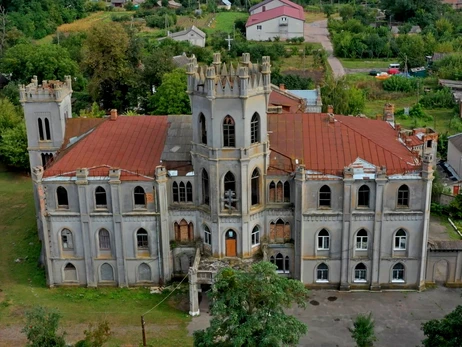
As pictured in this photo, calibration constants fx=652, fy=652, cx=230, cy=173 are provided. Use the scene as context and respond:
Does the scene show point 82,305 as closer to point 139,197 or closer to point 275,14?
point 139,197

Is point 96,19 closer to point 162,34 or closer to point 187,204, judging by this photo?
point 162,34

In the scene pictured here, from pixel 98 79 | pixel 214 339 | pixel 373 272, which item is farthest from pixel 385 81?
pixel 214 339

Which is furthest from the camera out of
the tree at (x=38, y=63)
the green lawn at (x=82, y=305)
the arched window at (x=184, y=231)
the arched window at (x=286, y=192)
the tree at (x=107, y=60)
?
the tree at (x=38, y=63)

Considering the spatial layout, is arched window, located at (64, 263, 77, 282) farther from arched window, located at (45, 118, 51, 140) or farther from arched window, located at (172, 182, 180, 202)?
arched window, located at (45, 118, 51, 140)

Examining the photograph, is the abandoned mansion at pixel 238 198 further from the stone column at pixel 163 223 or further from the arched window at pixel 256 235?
the arched window at pixel 256 235

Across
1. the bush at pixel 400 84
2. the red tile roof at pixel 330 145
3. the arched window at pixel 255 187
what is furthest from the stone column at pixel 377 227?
the bush at pixel 400 84

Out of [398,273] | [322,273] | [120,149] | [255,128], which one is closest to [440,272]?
[398,273]
